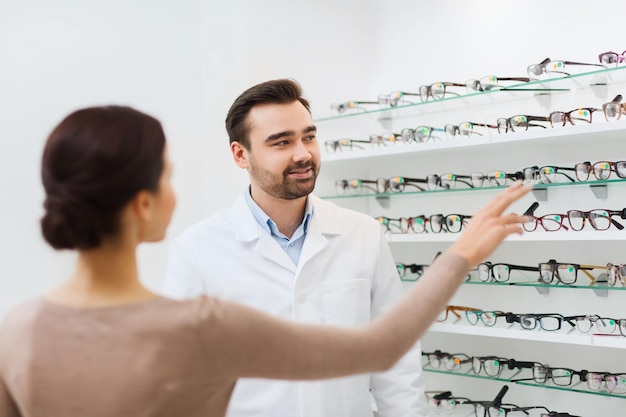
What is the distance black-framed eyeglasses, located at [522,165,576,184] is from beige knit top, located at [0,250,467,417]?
6.36 feet

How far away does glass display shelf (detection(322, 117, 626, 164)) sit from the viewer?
2.63 m

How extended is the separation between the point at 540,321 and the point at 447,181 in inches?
28.2

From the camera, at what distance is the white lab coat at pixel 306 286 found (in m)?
2.18

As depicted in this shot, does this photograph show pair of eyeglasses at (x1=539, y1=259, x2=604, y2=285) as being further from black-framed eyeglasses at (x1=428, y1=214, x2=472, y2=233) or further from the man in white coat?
the man in white coat

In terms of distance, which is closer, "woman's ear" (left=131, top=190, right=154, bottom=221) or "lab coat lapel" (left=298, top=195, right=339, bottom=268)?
"woman's ear" (left=131, top=190, right=154, bottom=221)

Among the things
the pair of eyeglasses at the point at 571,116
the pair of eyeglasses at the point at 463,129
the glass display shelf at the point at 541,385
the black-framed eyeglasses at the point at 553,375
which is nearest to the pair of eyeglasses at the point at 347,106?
the pair of eyeglasses at the point at 463,129

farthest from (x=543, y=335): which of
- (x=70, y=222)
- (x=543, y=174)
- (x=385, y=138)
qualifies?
(x=70, y=222)

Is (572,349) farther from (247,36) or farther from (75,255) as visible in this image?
(75,255)

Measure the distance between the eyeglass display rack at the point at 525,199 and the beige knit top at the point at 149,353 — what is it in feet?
5.85

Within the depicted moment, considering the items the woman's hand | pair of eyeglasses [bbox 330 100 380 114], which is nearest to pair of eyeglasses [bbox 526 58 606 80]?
pair of eyeglasses [bbox 330 100 380 114]

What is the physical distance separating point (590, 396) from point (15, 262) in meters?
2.29

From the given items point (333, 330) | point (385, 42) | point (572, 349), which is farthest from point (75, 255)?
point (385, 42)

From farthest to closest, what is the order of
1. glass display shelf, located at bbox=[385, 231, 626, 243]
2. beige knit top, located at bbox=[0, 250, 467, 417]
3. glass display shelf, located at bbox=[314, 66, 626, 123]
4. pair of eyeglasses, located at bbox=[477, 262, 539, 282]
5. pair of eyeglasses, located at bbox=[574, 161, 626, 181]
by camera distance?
pair of eyeglasses, located at bbox=[477, 262, 539, 282] < glass display shelf, located at bbox=[314, 66, 626, 123] < pair of eyeglasses, located at bbox=[574, 161, 626, 181] < glass display shelf, located at bbox=[385, 231, 626, 243] < beige knit top, located at bbox=[0, 250, 467, 417]

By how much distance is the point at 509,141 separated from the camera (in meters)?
2.83
